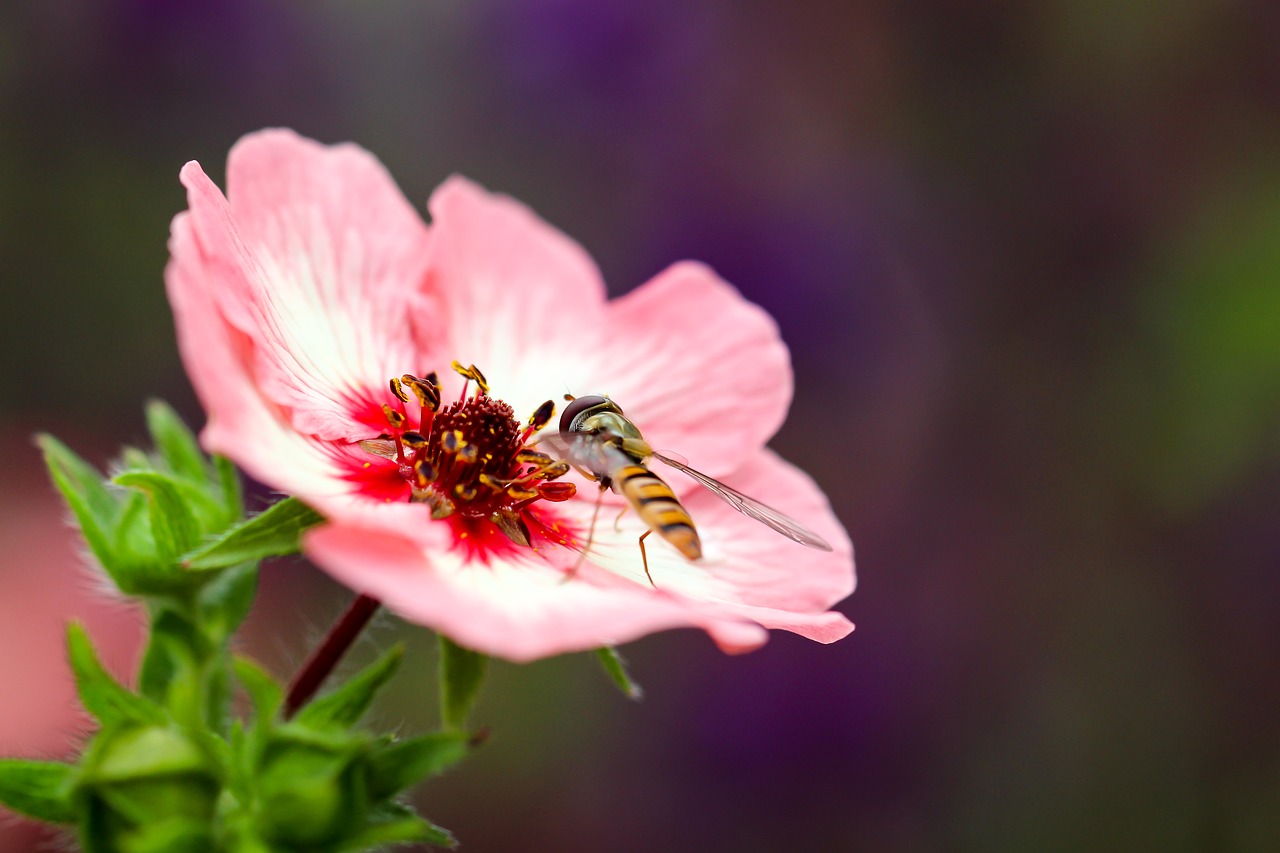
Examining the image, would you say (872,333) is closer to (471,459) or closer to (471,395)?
(471,395)

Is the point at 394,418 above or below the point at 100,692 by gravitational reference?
above

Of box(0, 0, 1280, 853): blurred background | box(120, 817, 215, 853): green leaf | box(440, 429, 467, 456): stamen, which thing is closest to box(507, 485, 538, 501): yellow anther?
box(440, 429, 467, 456): stamen

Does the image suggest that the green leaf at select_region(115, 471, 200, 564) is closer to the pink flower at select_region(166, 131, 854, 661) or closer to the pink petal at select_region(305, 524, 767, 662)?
the pink flower at select_region(166, 131, 854, 661)

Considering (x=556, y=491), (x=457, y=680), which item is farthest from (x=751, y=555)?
(x=457, y=680)

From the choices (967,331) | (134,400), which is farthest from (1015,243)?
(134,400)

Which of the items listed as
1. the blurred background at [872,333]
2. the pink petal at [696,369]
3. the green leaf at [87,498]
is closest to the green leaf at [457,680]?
the green leaf at [87,498]
